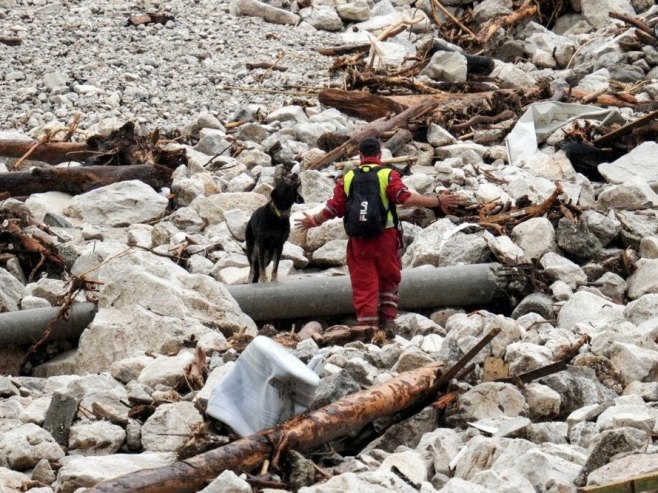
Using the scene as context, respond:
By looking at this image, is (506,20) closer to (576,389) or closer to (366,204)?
(366,204)

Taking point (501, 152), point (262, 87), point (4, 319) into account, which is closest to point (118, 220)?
point (4, 319)

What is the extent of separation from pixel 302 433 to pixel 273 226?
430 centimetres

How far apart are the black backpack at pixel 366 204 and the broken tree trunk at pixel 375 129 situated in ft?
13.7

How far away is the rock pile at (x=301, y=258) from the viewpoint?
6.70 metres

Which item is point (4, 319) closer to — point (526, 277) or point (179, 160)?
point (526, 277)

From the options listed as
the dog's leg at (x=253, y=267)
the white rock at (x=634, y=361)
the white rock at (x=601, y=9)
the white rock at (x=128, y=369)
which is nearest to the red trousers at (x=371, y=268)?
the dog's leg at (x=253, y=267)

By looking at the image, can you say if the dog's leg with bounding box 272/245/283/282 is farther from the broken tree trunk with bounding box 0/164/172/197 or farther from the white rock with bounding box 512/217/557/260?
the broken tree trunk with bounding box 0/164/172/197

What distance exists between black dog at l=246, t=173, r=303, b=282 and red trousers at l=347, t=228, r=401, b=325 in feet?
2.14

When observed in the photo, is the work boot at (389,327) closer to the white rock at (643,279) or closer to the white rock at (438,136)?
the white rock at (643,279)

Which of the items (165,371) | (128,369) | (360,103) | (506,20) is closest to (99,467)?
(165,371)

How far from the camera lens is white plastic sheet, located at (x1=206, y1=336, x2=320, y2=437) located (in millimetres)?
6750

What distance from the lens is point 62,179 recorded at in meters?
13.9

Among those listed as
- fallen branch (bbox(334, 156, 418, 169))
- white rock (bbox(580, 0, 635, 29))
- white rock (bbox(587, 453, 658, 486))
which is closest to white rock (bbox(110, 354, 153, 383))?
white rock (bbox(587, 453, 658, 486))

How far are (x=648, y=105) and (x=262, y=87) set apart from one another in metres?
5.13
